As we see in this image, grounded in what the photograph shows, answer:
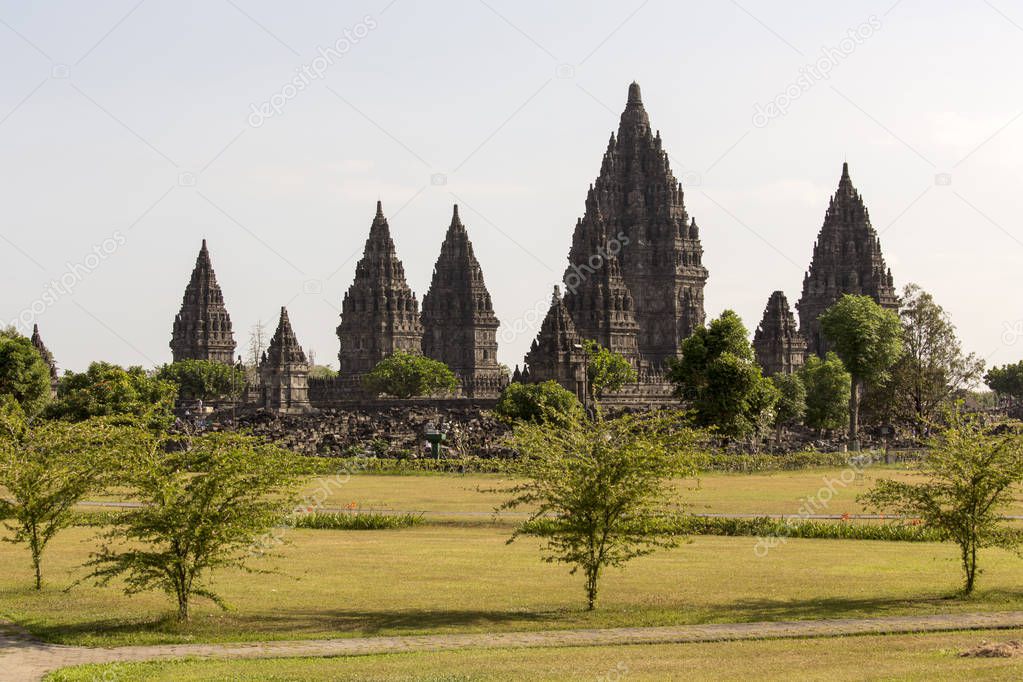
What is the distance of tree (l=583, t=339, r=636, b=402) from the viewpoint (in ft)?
482

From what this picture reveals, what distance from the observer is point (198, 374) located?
182500 mm

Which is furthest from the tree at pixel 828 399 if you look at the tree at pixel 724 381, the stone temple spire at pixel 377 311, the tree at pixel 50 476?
the tree at pixel 50 476

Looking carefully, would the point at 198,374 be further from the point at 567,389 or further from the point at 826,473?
the point at 826,473

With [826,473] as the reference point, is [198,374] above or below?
above

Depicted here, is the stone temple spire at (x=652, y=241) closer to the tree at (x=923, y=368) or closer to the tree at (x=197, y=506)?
the tree at (x=923, y=368)

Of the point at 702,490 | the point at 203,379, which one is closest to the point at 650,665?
the point at 702,490

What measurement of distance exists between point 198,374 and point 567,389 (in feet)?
233

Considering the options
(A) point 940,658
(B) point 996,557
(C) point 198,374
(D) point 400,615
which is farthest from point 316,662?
(C) point 198,374

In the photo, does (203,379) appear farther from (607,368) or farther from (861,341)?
(861,341)

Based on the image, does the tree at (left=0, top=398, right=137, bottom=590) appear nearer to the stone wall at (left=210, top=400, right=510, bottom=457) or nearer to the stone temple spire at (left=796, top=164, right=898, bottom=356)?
the stone wall at (left=210, top=400, right=510, bottom=457)

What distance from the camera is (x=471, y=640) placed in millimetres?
31141

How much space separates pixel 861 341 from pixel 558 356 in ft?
95.9

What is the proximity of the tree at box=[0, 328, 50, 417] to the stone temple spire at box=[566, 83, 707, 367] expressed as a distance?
2901 inches

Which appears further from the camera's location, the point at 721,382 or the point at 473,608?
the point at 721,382
